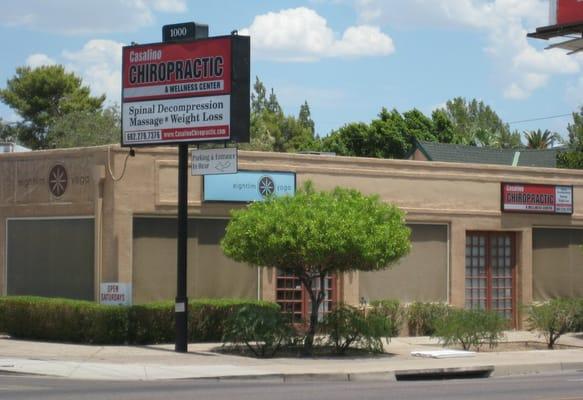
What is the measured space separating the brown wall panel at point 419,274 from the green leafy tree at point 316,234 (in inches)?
227

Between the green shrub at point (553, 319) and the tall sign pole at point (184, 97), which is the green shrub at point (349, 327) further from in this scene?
the green shrub at point (553, 319)

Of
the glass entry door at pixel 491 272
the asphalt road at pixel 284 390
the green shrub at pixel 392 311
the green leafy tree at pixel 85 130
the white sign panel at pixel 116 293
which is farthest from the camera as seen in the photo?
the green leafy tree at pixel 85 130

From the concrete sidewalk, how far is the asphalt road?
0.71 m

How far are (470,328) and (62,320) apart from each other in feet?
29.6

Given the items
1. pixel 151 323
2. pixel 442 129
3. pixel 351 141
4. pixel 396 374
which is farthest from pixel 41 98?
pixel 396 374

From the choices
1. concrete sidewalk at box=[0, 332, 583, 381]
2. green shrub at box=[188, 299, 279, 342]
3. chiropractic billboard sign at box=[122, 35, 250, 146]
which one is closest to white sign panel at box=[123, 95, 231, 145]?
chiropractic billboard sign at box=[122, 35, 250, 146]

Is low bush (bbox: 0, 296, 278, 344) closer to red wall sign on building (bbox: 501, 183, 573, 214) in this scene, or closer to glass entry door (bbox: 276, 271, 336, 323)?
→ glass entry door (bbox: 276, 271, 336, 323)

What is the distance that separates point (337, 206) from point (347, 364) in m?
3.15

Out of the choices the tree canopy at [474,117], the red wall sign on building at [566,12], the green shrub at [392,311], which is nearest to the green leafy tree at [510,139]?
the tree canopy at [474,117]

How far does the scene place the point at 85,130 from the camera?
186ft

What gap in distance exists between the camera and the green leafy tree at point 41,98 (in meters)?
68.2

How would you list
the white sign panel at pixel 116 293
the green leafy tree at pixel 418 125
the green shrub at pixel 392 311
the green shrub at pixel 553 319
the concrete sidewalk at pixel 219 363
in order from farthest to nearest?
the green leafy tree at pixel 418 125 < the green shrub at pixel 392 311 < the green shrub at pixel 553 319 < the white sign panel at pixel 116 293 < the concrete sidewalk at pixel 219 363

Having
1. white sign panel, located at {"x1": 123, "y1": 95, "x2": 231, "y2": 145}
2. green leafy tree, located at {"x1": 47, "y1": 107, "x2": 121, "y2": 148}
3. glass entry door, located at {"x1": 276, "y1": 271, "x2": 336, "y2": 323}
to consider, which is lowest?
glass entry door, located at {"x1": 276, "y1": 271, "x2": 336, "y2": 323}

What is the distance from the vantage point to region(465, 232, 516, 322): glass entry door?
30.6m
